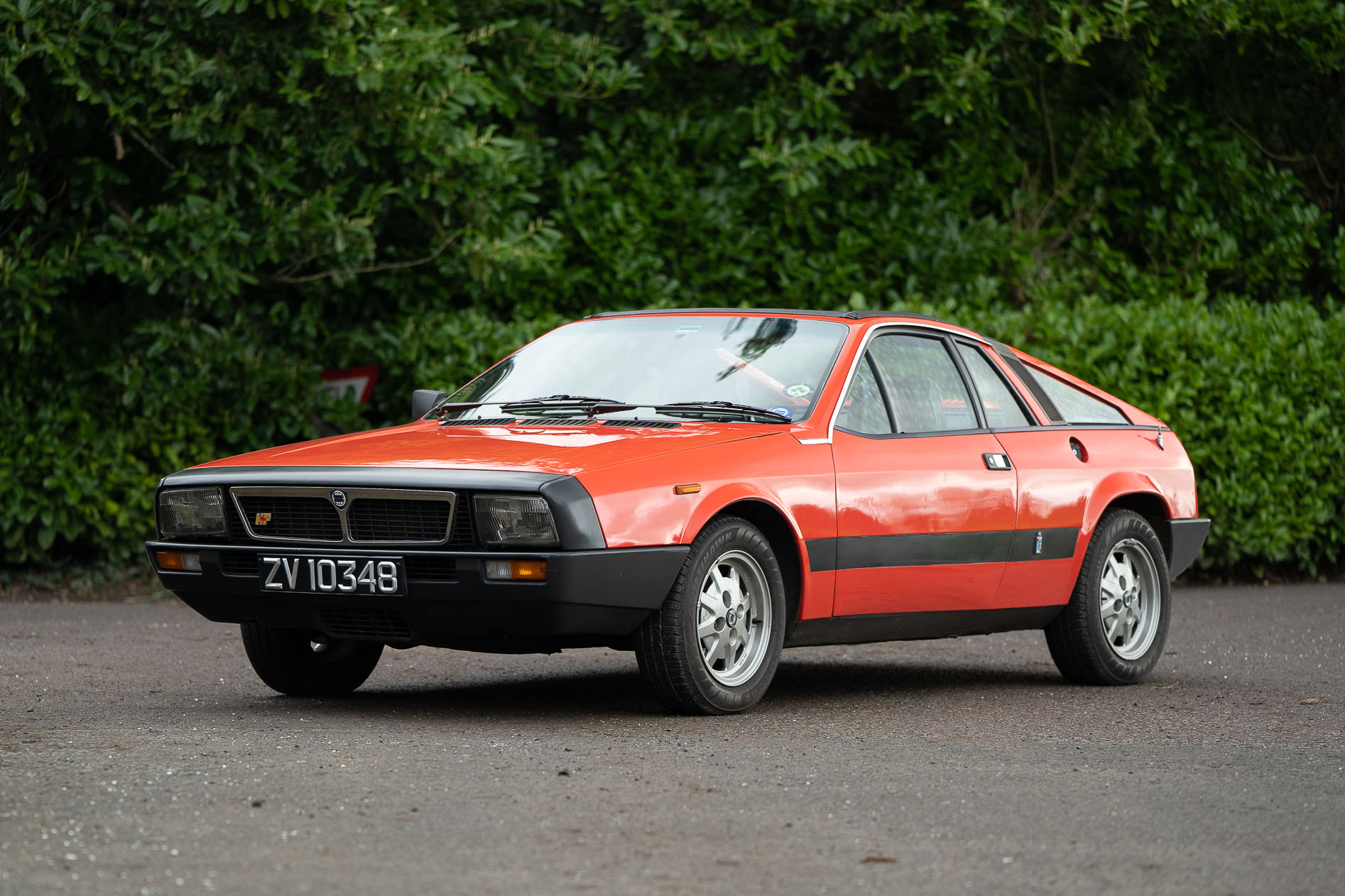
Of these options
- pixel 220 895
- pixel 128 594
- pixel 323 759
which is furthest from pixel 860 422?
pixel 128 594

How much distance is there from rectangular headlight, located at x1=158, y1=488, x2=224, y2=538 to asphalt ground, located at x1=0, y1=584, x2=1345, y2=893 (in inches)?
25.9

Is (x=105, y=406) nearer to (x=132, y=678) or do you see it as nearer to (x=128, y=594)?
(x=128, y=594)

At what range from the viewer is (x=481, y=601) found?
19.7 ft

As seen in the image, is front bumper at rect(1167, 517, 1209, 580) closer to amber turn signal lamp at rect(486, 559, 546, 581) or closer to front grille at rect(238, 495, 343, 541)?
amber turn signal lamp at rect(486, 559, 546, 581)

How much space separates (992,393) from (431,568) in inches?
113

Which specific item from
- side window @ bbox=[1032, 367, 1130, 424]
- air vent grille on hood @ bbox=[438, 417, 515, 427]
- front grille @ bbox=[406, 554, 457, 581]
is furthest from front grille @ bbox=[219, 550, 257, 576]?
side window @ bbox=[1032, 367, 1130, 424]

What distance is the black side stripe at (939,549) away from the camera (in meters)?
6.81

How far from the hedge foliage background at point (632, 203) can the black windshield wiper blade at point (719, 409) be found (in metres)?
4.75

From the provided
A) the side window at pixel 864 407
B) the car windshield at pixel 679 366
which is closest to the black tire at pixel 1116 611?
the side window at pixel 864 407

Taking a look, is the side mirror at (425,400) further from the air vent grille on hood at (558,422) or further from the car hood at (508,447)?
the air vent grille on hood at (558,422)

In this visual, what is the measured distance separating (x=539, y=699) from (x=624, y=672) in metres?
1.15

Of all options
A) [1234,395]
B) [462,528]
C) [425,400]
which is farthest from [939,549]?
[1234,395]

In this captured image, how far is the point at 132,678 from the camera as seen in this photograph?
7.86 m

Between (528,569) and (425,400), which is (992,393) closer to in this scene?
(425,400)
